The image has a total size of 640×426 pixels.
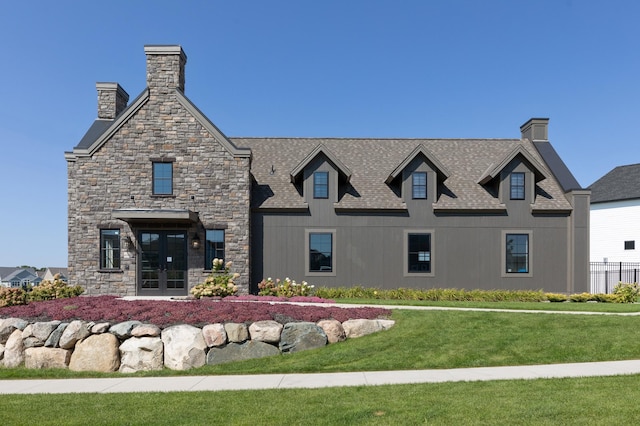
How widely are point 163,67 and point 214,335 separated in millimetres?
14297

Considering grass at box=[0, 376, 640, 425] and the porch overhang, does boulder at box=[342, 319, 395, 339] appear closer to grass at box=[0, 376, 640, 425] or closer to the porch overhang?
grass at box=[0, 376, 640, 425]

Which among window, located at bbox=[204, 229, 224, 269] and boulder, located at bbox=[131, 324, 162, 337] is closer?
boulder, located at bbox=[131, 324, 162, 337]

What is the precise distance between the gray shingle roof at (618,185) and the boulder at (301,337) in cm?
3284

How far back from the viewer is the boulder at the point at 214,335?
37.6 feet

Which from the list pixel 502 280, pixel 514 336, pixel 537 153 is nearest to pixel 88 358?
pixel 514 336

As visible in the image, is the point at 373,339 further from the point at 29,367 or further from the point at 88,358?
the point at 29,367

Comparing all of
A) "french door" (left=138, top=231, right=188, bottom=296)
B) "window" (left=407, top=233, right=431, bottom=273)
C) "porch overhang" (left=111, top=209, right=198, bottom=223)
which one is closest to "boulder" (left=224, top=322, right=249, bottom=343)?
"porch overhang" (left=111, top=209, right=198, bottom=223)

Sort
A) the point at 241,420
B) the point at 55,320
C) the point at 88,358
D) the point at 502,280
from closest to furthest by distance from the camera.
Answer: the point at 241,420, the point at 88,358, the point at 55,320, the point at 502,280

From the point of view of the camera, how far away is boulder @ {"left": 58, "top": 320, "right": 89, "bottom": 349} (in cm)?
1150

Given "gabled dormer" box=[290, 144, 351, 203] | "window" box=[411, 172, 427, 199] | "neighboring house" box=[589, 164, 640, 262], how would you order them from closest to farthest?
"gabled dormer" box=[290, 144, 351, 203], "window" box=[411, 172, 427, 199], "neighboring house" box=[589, 164, 640, 262]

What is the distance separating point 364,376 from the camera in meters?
9.45

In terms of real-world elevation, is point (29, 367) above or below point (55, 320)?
below

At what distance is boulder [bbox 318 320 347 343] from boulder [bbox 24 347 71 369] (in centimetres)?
631

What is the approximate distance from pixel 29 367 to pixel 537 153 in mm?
24451
